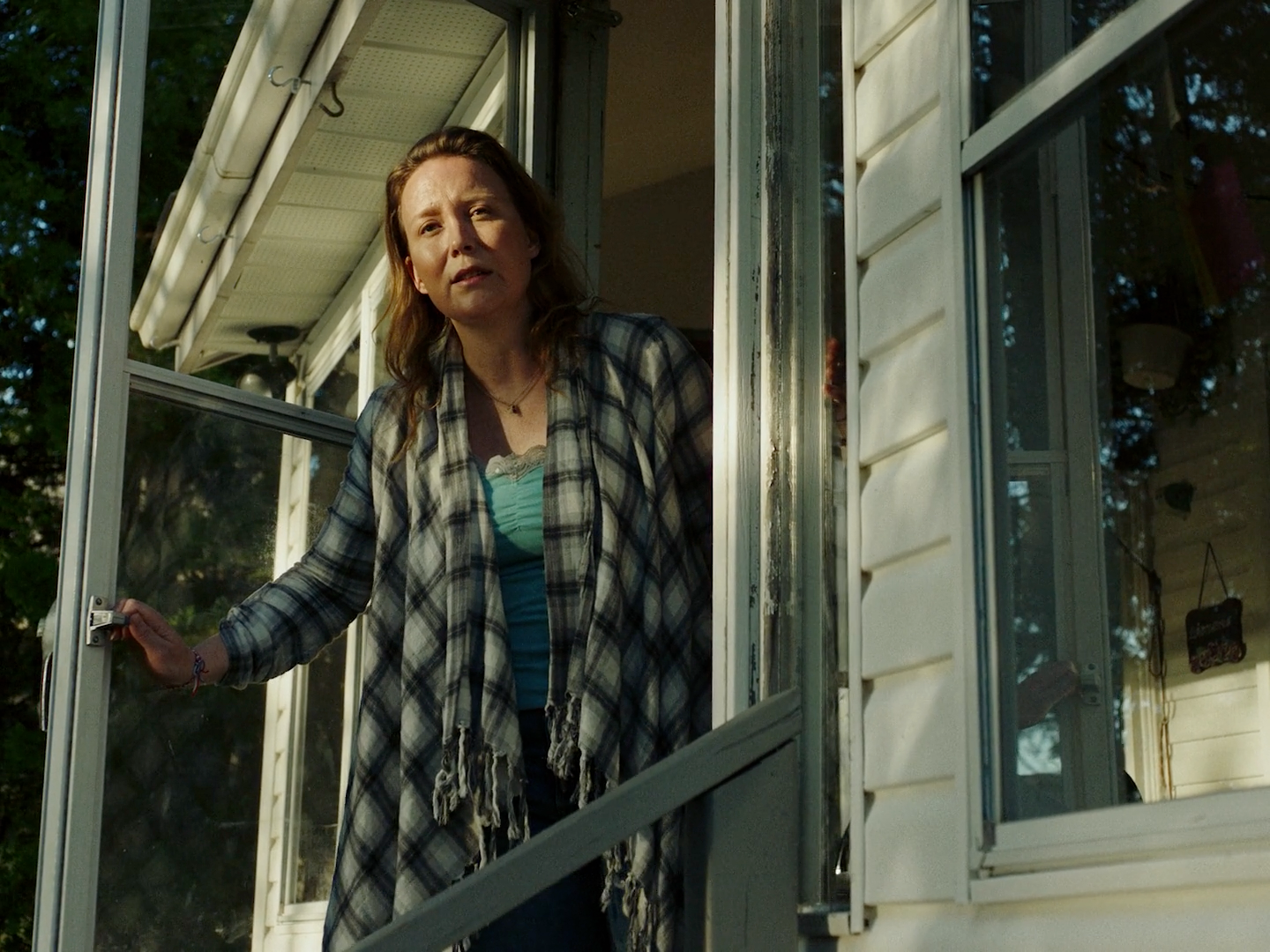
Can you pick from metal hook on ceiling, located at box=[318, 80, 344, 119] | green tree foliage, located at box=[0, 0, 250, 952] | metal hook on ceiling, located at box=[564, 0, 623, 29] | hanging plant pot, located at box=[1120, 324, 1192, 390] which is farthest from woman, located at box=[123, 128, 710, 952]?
green tree foliage, located at box=[0, 0, 250, 952]

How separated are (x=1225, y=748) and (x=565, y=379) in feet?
4.42

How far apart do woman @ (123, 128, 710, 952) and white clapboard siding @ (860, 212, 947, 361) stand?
0.46 metres

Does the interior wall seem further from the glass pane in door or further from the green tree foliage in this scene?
the green tree foliage

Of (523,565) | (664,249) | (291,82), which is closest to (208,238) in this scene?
(291,82)

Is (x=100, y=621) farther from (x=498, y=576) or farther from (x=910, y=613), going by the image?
(x=910, y=613)

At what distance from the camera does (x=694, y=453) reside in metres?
2.76

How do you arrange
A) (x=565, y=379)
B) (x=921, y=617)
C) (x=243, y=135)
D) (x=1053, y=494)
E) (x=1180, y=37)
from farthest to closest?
(x=243, y=135) → (x=565, y=379) → (x=921, y=617) → (x=1053, y=494) → (x=1180, y=37)

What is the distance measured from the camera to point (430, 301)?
305cm

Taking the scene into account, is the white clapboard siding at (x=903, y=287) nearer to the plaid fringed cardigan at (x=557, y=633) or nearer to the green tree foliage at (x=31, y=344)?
the plaid fringed cardigan at (x=557, y=633)

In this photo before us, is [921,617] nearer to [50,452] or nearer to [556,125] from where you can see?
[556,125]

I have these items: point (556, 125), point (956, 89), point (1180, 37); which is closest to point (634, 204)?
point (556, 125)

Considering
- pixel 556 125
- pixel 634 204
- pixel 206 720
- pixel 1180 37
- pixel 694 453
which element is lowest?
pixel 206 720

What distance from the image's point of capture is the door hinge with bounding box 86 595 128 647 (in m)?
2.84

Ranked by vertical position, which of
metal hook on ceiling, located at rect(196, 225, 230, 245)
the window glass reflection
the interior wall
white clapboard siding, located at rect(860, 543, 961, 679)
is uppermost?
the interior wall
